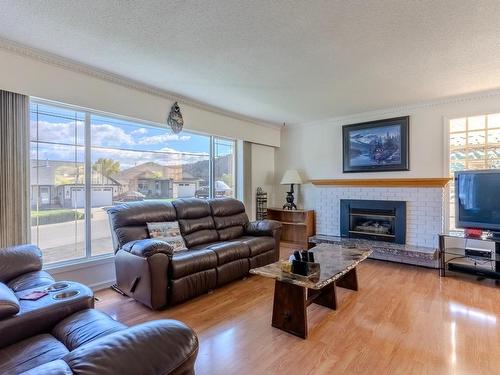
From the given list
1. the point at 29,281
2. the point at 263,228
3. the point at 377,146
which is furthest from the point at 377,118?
the point at 29,281

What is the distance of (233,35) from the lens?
87.0 inches

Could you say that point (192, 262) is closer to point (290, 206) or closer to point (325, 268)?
point (325, 268)

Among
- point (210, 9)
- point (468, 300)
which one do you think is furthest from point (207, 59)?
point (468, 300)

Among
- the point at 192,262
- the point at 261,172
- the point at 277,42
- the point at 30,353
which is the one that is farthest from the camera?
the point at 261,172

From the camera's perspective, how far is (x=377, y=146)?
4484mm

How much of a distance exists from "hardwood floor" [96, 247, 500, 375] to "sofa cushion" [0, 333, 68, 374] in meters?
0.89

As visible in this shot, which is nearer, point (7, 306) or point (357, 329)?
point (7, 306)

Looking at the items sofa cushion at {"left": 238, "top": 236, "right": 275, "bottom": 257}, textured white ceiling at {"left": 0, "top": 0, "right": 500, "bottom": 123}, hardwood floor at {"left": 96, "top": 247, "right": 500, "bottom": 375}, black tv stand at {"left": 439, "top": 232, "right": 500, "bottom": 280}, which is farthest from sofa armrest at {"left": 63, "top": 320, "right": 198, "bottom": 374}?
black tv stand at {"left": 439, "top": 232, "right": 500, "bottom": 280}

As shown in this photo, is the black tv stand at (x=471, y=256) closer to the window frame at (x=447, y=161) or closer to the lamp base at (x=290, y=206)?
the window frame at (x=447, y=161)

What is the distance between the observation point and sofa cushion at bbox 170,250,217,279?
102 inches

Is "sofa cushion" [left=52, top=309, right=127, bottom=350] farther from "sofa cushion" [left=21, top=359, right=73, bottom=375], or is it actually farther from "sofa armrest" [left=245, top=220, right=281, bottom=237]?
"sofa armrest" [left=245, top=220, right=281, bottom=237]

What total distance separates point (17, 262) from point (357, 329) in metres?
2.63

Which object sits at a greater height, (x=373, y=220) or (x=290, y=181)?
(x=290, y=181)

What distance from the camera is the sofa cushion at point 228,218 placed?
382cm
